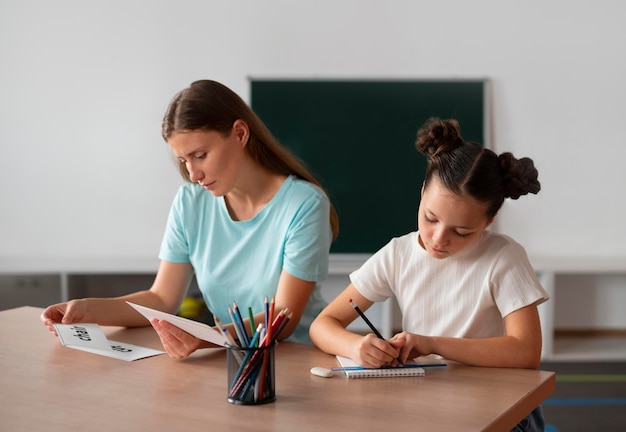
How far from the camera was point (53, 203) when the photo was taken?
13.8 ft

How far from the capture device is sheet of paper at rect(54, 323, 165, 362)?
154 centimetres

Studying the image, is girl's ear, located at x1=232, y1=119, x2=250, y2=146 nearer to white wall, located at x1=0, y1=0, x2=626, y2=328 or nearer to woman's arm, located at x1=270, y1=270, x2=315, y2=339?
woman's arm, located at x1=270, y1=270, x2=315, y2=339

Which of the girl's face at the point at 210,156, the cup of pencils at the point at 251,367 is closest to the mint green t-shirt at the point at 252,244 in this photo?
the girl's face at the point at 210,156

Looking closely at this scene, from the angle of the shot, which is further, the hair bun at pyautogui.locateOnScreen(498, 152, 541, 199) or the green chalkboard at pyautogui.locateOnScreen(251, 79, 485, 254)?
the green chalkboard at pyautogui.locateOnScreen(251, 79, 485, 254)

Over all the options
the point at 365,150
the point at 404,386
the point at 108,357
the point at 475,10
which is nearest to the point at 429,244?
the point at 404,386

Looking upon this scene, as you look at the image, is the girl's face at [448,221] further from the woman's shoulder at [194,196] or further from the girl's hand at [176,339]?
the woman's shoulder at [194,196]

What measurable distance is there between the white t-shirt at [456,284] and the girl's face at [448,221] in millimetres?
73

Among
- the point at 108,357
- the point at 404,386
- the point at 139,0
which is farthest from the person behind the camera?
the point at 139,0

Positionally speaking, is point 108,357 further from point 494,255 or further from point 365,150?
point 365,150

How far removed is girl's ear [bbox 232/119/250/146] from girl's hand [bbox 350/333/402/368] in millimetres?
690

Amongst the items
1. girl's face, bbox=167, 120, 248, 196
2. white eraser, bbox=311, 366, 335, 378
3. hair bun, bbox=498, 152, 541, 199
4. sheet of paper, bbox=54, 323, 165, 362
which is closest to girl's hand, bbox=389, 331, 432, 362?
white eraser, bbox=311, 366, 335, 378

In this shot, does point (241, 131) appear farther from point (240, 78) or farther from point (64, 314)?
point (240, 78)

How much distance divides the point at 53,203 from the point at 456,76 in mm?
2321

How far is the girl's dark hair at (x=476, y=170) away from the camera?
5.07 ft
